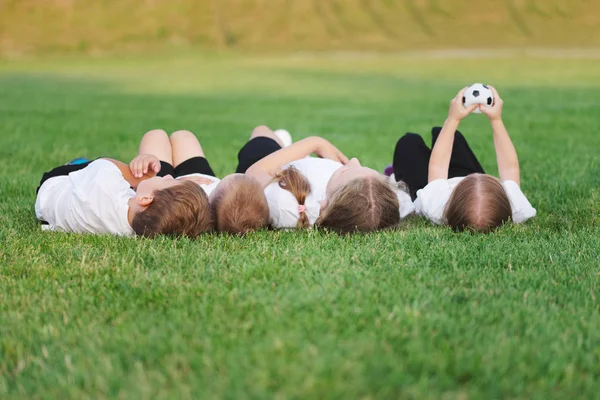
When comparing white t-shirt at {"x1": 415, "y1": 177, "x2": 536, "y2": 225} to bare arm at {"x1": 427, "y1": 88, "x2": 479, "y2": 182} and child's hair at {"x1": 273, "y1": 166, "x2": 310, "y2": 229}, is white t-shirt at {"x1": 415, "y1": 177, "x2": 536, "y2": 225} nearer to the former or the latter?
bare arm at {"x1": 427, "y1": 88, "x2": 479, "y2": 182}

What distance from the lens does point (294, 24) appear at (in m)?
50.2

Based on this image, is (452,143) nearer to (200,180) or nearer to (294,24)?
(200,180)

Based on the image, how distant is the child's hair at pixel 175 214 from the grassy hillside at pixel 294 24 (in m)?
40.0

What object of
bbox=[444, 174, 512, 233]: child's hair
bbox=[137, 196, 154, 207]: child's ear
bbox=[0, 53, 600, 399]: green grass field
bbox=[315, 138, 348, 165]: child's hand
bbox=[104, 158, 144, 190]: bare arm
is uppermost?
bbox=[315, 138, 348, 165]: child's hand

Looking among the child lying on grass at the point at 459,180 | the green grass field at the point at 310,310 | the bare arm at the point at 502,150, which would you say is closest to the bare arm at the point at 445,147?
the child lying on grass at the point at 459,180

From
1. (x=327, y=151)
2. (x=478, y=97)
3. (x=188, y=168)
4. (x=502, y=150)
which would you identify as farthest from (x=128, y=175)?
(x=502, y=150)

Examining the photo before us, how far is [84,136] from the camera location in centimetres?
970

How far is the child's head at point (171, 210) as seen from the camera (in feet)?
13.4

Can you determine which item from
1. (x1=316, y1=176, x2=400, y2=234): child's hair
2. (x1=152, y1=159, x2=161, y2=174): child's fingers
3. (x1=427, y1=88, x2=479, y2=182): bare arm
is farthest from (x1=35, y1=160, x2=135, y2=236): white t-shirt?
(x1=427, y1=88, x2=479, y2=182): bare arm

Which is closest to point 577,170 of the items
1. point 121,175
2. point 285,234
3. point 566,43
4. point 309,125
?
point 285,234

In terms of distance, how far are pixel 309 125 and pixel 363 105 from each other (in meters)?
3.86

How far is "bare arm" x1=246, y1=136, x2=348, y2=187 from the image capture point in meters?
4.98

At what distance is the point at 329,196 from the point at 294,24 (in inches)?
1856

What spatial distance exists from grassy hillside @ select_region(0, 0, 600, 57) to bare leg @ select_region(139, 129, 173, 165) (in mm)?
38648
